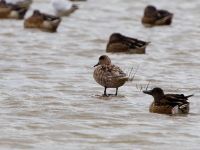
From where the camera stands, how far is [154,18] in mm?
23469

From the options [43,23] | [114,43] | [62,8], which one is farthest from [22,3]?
[114,43]

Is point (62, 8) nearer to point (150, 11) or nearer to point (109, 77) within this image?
point (150, 11)

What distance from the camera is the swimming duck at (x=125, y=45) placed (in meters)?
18.3

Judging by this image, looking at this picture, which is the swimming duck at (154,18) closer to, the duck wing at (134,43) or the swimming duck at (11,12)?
the swimming duck at (11,12)

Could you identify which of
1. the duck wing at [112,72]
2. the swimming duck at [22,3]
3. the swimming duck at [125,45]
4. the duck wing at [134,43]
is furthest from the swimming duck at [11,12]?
the duck wing at [112,72]

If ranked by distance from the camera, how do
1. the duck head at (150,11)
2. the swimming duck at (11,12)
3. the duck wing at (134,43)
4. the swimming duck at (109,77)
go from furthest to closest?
the swimming duck at (11,12), the duck head at (150,11), the duck wing at (134,43), the swimming duck at (109,77)

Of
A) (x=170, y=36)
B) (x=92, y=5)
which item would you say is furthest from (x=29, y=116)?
(x=92, y=5)

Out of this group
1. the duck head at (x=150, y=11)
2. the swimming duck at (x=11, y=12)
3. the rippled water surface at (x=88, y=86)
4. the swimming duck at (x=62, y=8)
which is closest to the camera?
the rippled water surface at (x=88, y=86)

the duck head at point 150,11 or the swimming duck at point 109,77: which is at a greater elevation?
the swimming duck at point 109,77

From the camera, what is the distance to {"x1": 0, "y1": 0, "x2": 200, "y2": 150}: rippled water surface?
10469 mm

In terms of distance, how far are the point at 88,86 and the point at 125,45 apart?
436 centimetres

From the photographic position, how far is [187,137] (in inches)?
418

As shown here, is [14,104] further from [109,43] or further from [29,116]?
[109,43]

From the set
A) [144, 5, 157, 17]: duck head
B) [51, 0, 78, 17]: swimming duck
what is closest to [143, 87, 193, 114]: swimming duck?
[144, 5, 157, 17]: duck head
